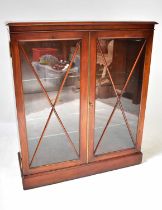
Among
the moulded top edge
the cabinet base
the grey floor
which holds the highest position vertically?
the moulded top edge

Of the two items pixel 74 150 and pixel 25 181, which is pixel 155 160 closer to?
pixel 74 150

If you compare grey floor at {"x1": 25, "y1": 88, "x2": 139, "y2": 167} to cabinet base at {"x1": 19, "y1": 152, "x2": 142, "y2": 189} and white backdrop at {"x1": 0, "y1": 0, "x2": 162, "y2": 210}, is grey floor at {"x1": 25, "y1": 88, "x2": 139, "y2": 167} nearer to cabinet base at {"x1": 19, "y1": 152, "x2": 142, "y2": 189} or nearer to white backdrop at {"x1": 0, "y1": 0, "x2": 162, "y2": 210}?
cabinet base at {"x1": 19, "y1": 152, "x2": 142, "y2": 189}

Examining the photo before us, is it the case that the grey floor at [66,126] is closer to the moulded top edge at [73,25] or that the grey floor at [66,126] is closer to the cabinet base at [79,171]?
the cabinet base at [79,171]

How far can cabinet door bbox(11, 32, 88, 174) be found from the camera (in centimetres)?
149

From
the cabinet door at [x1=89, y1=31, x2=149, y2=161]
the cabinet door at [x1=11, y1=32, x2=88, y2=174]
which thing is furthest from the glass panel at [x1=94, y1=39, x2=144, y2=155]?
the cabinet door at [x1=11, y1=32, x2=88, y2=174]

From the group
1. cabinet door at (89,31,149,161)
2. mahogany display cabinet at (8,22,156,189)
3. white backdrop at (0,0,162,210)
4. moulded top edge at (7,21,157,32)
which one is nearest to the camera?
moulded top edge at (7,21,157,32)

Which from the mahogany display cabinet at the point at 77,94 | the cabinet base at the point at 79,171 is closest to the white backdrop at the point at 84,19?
the cabinet base at the point at 79,171

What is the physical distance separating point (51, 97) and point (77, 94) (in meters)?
0.16

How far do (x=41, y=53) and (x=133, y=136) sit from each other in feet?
2.86

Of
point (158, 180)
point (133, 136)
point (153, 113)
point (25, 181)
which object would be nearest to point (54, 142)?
point (25, 181)

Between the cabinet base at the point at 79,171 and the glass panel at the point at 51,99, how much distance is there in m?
0.08

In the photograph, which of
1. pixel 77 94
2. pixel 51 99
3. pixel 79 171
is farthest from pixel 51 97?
pixel 79 171

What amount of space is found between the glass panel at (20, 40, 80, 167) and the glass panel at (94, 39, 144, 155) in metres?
0.15

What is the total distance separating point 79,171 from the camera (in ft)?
5.94
